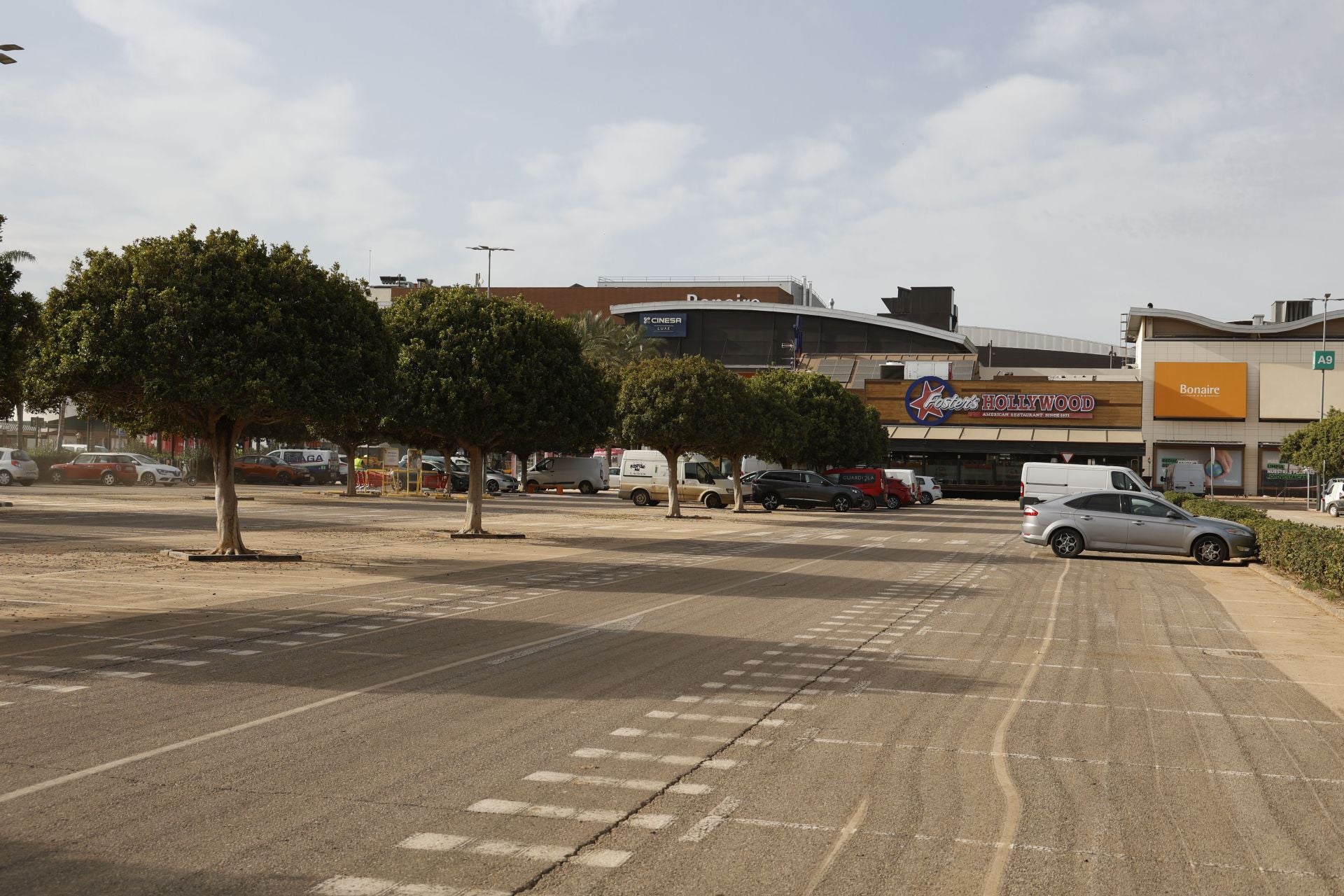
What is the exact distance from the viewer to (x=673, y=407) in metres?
39.2

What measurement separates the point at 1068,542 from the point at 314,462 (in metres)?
43.8

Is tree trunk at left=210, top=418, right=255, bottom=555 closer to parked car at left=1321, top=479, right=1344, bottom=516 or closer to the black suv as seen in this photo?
the black suv

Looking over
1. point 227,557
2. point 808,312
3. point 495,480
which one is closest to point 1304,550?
point 227,557

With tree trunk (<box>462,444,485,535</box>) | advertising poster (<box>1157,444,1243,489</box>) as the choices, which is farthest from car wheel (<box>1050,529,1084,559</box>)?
advertising poster (<box>1157,444,1243,489</box>)

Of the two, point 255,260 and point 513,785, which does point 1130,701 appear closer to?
point 513,785

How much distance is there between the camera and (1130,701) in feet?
30.9

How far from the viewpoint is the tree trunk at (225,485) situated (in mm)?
20594

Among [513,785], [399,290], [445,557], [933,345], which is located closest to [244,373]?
[445,557]

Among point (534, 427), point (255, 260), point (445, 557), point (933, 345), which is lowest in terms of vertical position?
point (445, 557)

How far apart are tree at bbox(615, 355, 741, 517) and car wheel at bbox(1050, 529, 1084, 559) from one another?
1597 centimetres

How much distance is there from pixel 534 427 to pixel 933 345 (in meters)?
75.8

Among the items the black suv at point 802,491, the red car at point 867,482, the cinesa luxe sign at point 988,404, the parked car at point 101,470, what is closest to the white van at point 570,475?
the red car at point 867,482

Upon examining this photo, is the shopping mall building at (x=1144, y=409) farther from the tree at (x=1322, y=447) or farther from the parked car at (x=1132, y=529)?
the parked car at (x=1132, y=529)

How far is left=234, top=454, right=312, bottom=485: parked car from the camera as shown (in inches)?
2224
